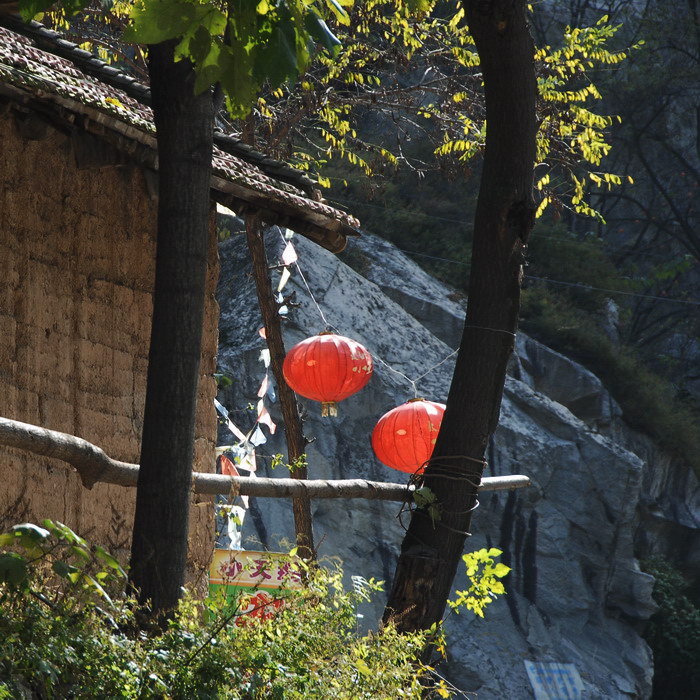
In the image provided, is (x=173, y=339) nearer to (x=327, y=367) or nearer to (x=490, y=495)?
(x=327, y=367)

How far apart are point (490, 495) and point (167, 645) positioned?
12.4 metres

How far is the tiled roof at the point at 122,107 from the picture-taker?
4.24 metres

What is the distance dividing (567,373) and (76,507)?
1413 centimetres

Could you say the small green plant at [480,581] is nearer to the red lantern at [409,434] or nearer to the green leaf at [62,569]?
the green leaf at [62,569]

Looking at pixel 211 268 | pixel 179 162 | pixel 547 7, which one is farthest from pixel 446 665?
pixel 547 7

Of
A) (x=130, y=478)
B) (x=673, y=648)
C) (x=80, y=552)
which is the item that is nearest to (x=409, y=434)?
(x=130, y=478)

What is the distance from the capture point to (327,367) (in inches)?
313

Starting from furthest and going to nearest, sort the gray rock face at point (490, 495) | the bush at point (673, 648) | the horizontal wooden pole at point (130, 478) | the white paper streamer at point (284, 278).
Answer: the bush at point (673, 648) < the gray rock face at point (490, 495) < the white paper streamer at point (284, 278) < the horizontal wooden pole at point (130, 478)

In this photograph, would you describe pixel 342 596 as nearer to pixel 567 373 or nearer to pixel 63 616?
pixel 63 616

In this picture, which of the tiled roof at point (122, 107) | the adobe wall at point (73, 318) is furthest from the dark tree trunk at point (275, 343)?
the adobe wall at point (73, 318)

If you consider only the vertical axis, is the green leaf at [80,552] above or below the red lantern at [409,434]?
above

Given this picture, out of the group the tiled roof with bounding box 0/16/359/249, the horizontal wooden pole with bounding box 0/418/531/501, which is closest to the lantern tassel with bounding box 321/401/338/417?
the tiled roof with bounding box 0/16/359/249

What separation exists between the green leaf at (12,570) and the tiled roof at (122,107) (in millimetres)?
2276

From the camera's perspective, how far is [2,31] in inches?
183
